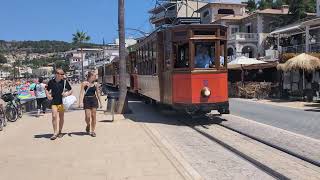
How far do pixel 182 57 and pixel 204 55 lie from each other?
27.8 inches

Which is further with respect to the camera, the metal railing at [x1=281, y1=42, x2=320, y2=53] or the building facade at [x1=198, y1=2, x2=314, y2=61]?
the building facade at [x1=198, y1=2, x2=314, y2=61]

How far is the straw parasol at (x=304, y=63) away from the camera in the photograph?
1078 inches

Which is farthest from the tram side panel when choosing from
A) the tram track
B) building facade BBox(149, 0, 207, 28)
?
the tram track

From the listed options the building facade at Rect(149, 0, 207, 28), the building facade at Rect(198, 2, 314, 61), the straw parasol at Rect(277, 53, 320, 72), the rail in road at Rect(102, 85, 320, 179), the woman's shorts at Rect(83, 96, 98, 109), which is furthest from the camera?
the building facade at Rect(198, 2, 314, 61)

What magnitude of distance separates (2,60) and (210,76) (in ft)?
377

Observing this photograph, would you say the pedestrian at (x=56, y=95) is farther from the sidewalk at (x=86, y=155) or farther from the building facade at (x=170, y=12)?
the building facade at (x=170, y=12)

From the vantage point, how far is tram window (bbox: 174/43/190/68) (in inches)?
628

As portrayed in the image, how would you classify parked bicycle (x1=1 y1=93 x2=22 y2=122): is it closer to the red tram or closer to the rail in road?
the red tram

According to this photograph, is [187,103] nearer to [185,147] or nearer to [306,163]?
[185,147]

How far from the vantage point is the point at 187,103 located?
1589 centimetres

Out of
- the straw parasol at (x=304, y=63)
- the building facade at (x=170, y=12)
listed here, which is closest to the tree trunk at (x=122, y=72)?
the building facade at (x=170, y=12)

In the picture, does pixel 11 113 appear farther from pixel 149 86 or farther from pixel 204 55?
pixel 204 55

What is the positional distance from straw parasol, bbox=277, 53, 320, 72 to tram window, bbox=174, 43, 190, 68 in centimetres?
1306

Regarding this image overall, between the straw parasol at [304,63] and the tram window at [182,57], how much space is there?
42.9ft
